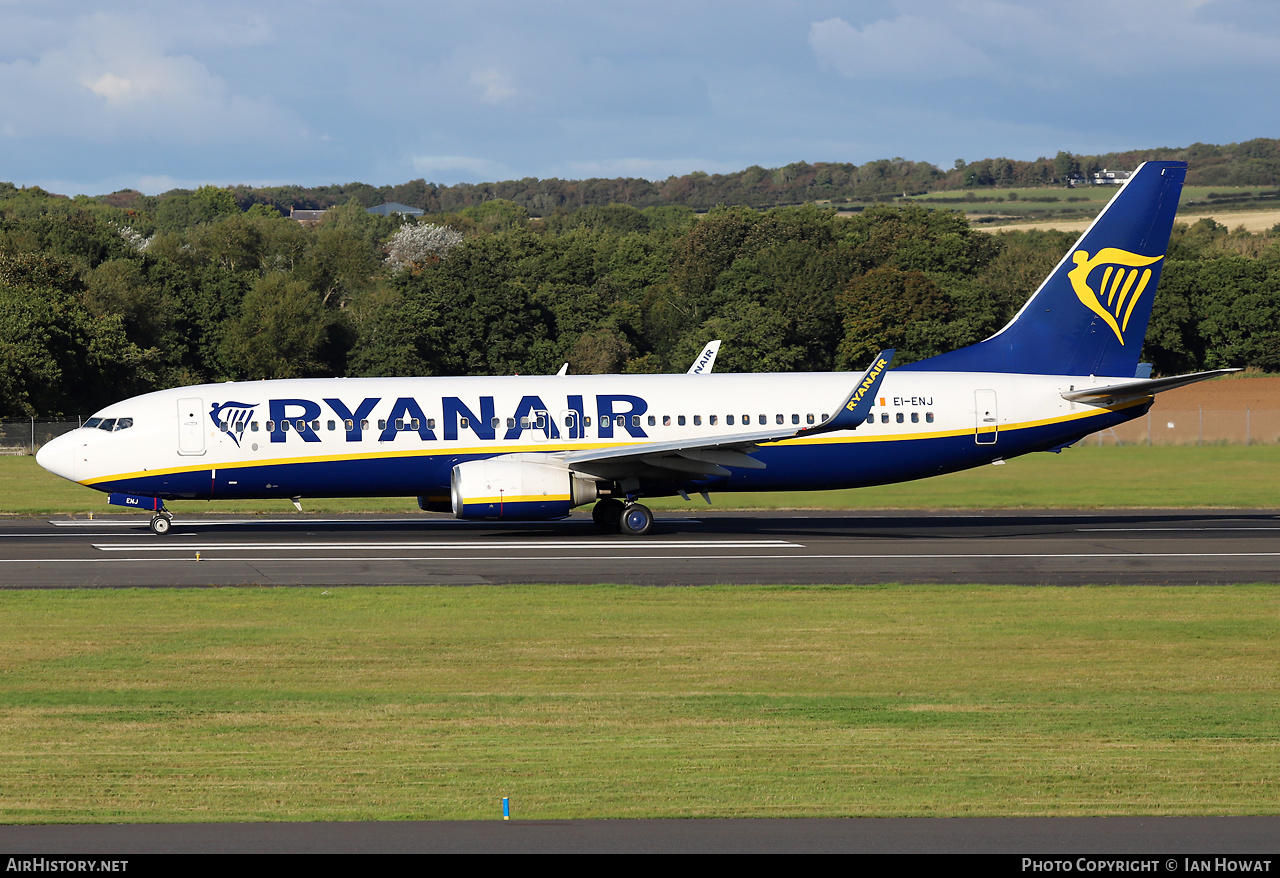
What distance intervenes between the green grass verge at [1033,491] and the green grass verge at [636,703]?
1872 cm

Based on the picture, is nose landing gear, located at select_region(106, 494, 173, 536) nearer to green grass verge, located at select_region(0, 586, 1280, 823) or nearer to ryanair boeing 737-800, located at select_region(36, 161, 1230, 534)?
ryanair boeing 737-800, located at select_region(36, 161, 1230, 534)

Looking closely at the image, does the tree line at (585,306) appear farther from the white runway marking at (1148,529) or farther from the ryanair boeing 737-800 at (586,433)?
the white runway marking at (1148,529)

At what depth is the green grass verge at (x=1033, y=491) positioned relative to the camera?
136 feet

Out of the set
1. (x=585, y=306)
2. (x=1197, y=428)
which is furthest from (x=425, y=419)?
(x=585, y=306)

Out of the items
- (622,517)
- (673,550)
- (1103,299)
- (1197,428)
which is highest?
(1103,299)

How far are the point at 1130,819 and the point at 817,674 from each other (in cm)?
642

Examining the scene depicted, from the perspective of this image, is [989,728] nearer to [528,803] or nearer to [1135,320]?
[528,803]

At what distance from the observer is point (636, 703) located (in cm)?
1423

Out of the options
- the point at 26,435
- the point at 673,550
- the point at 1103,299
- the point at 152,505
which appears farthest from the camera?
the point at 26,435

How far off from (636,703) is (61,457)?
904 inches

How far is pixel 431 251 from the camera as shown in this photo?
15662cm

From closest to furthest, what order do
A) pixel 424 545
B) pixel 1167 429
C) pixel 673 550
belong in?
pixel 673 550
pixel 424 545
pixel 1167 429

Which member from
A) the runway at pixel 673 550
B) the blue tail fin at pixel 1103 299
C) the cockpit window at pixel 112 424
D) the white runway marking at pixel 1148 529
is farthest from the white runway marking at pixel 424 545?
the white runway marking at pixel 1148 529

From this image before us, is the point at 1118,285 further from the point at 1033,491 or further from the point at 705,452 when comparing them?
the point at 705,452
